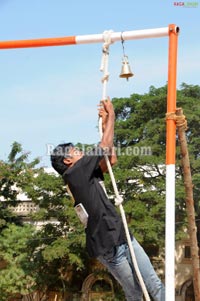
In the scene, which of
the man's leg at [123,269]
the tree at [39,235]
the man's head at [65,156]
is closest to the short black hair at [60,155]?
the man's head at [65,156]

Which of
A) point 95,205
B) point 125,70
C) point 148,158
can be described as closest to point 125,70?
point 125,70

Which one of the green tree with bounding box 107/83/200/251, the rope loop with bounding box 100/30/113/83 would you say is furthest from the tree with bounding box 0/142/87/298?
the rope loop with bounding box 100/30/113/83

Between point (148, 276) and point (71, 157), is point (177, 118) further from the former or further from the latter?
point (148, 276)

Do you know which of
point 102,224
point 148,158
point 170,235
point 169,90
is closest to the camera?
point 102,224

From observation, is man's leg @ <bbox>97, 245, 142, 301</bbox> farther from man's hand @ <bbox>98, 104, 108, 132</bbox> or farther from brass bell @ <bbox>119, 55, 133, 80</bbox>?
brass bell @ <bbox>119, 55, 133, 80</bbox>

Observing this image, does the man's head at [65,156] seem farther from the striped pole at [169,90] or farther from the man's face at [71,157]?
the striped pole at [169,90]

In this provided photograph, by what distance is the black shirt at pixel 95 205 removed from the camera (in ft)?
10.9

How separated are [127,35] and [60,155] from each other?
0.98m

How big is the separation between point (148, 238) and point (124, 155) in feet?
8.59

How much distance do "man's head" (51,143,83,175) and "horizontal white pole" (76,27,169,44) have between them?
854 mm

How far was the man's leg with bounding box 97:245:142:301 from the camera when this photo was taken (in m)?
3.36

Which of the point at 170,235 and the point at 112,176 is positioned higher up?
the point at 112,176

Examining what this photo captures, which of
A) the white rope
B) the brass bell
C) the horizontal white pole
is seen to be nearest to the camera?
the white rope

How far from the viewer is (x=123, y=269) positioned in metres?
3.38
